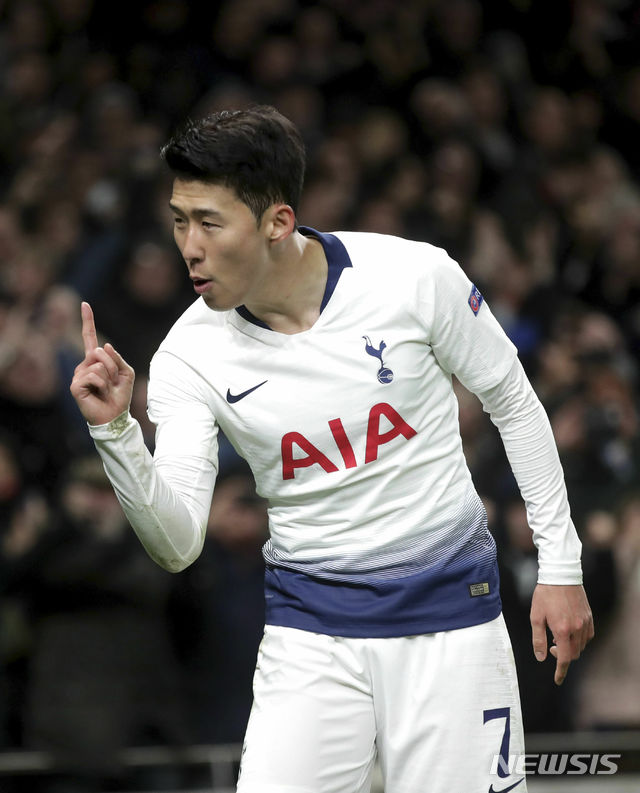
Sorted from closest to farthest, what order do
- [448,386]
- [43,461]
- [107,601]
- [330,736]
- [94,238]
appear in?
[330,736] → [448,386] → [107,601] → [43,461] → [94,238]

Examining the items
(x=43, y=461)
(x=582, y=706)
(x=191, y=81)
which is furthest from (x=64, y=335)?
(x=582, y=706)

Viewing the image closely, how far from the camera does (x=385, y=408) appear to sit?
222 cm

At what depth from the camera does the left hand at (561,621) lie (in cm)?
221

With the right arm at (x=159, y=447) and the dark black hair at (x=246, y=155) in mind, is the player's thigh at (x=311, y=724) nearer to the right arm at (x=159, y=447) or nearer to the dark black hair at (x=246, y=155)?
the right arm at (x=159, y=447)

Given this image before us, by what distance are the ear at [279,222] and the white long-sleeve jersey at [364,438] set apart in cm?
14

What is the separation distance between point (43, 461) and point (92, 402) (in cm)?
243

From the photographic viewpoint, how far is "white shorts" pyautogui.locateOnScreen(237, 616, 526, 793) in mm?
2135

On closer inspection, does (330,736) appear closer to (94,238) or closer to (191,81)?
(94,238)

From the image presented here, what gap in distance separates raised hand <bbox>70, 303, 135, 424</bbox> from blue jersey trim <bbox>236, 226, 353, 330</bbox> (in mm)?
420

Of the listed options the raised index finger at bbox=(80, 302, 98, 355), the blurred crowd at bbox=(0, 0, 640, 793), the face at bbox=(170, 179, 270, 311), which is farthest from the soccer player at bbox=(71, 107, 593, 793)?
the blurred crowd at bbox=(0, 0, 640, 793)

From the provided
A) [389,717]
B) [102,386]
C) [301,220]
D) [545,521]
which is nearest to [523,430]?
[545,521]

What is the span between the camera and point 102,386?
1.88m

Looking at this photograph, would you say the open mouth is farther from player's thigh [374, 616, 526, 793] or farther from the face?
player's thigh [374, 616, 526, 793]

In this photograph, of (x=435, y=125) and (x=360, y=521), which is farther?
(x=435, y=125)
